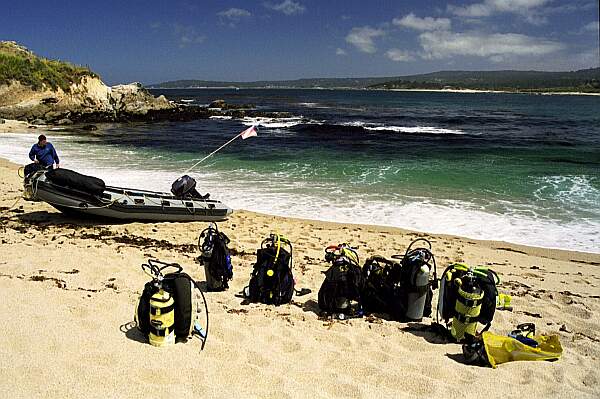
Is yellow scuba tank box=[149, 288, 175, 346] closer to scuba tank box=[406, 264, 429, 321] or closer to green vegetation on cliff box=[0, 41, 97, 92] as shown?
scuba tank box=[406, 264, 429, 321]

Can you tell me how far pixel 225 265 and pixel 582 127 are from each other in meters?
44.1

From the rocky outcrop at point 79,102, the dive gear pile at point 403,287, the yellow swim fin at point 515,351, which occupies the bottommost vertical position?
the yellow swim fin at point 515,351

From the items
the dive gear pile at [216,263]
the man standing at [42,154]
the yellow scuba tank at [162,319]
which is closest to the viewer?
the yellow scuba tank at [162,319]

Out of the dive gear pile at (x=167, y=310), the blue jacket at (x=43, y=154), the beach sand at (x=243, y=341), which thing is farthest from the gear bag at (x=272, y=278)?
the blue jacket at (x=43, y=154)

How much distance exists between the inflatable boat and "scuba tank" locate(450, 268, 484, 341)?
6.89 metres

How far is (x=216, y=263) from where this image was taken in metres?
6.36

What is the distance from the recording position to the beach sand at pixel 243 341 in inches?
153

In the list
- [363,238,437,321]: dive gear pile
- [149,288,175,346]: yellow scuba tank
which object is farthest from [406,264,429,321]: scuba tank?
[149,288,175,346]: yellow scuba tank

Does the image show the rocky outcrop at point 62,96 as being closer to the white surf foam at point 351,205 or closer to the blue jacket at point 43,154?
the white surf foam at point 351,205

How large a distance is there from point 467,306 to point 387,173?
13523 millimetres

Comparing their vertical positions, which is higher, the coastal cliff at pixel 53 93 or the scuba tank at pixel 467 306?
the coastal cliff at pixel 53 93

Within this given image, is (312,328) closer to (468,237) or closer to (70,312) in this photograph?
(70,312)

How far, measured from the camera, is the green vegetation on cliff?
36656 millimetres

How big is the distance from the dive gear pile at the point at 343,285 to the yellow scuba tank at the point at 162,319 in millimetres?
2084
